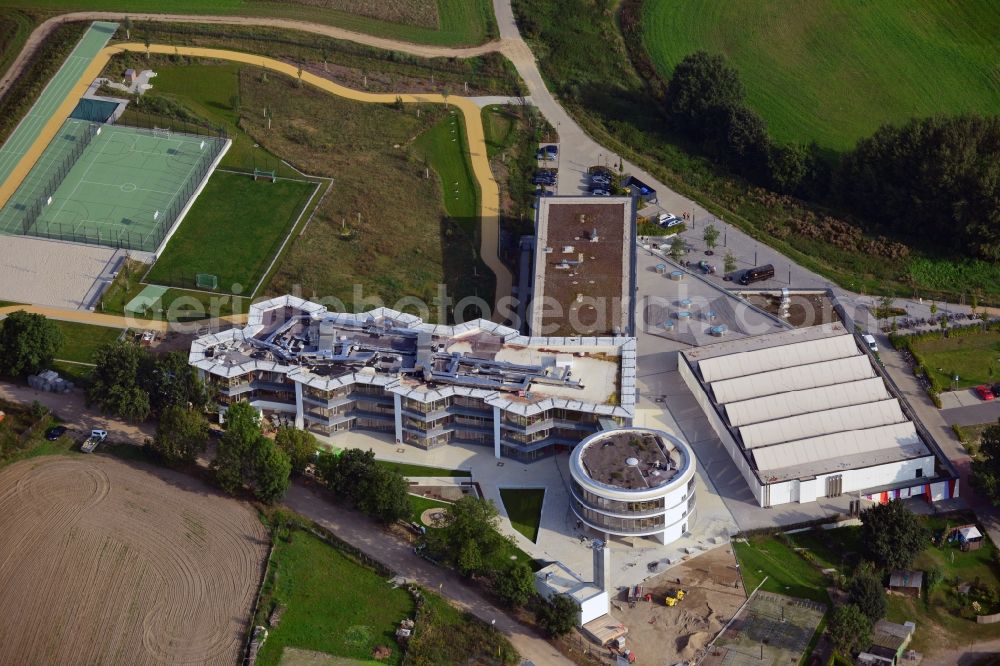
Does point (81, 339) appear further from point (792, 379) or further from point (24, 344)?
point (792, 379)

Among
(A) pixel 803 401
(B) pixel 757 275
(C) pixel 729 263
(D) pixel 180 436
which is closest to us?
(D) pixel 180 436

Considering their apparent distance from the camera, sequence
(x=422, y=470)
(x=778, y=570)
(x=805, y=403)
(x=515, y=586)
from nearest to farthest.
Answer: (x=515, y=586), (x=778, y=570), (x=422, y=470), (x=805, y=403)

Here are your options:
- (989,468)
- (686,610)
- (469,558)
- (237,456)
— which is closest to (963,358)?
(989,468)

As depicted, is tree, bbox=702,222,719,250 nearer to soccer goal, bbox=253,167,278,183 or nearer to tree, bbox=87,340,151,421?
soccer goal, bbox=253,167,278,183

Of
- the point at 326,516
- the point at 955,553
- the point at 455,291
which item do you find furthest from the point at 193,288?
the point at 955,553

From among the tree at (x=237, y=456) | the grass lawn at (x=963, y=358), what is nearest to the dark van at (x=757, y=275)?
the grass lawn at (x=963, y=358)

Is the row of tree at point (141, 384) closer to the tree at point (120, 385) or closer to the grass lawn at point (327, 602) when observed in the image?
the tree at point (120, 385)

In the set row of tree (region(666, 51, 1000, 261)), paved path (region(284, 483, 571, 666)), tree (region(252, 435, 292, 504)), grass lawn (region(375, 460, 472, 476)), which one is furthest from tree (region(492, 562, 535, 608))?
row of tree (region(666, 51, 1000, 261))
